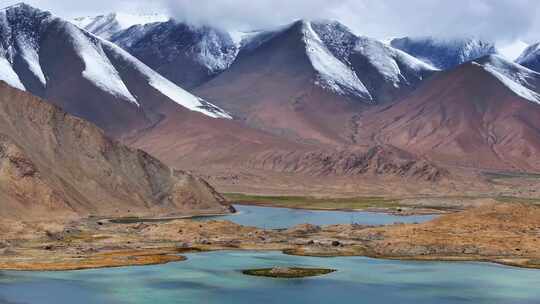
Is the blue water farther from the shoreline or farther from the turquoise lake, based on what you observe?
the shoreline

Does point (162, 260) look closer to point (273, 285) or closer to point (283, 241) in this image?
point (273, 285)

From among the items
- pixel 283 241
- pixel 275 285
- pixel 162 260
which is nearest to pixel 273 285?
pixel 275 285

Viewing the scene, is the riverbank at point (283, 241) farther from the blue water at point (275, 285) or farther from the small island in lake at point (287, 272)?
the small island in lake at point (287, 272)

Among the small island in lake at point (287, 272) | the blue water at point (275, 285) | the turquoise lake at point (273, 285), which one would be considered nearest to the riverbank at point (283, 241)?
the blue water at point (275, 285)

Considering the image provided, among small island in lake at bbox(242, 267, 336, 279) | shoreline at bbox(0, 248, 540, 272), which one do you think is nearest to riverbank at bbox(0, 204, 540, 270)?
shoreline at bbox(0, 248, 540, 272)

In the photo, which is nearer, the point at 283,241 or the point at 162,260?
the point at 162,260

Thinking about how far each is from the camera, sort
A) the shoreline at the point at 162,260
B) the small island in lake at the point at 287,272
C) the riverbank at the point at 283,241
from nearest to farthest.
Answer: the small island in lake at the point at 287,272, the shoreline at the point at 162,260, the riverbank at the point at 283,241
